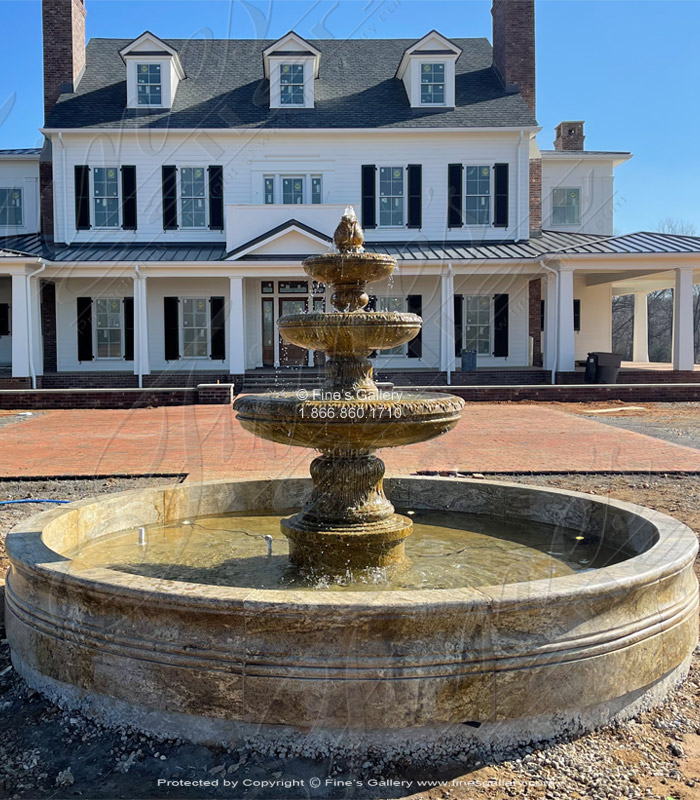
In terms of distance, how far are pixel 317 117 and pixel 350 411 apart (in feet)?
74.5

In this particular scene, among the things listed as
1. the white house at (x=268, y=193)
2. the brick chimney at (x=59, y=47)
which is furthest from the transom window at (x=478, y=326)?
the brick chimney at (x=59, y=47)

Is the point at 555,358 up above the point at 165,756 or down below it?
above

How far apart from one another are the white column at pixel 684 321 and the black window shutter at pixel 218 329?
551 inches

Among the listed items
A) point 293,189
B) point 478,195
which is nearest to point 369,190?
point 293,189

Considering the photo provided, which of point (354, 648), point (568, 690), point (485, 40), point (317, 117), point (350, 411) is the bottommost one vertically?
point (568, 690)

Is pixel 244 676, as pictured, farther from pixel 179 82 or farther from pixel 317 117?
pixel 179 82

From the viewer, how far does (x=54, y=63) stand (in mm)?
25828

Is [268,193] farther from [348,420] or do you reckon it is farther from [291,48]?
[348,420]

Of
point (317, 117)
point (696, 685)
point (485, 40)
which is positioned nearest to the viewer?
point (696, 685)

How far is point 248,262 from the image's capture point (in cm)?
2244

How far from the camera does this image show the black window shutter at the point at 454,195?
83.3ft

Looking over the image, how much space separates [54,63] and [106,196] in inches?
202

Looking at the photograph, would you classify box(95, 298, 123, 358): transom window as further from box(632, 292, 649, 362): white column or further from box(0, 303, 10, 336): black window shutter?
box(632, 292, 649, 362): white column

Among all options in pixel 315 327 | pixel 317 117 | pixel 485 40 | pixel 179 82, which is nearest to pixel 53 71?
pixel 179 82
